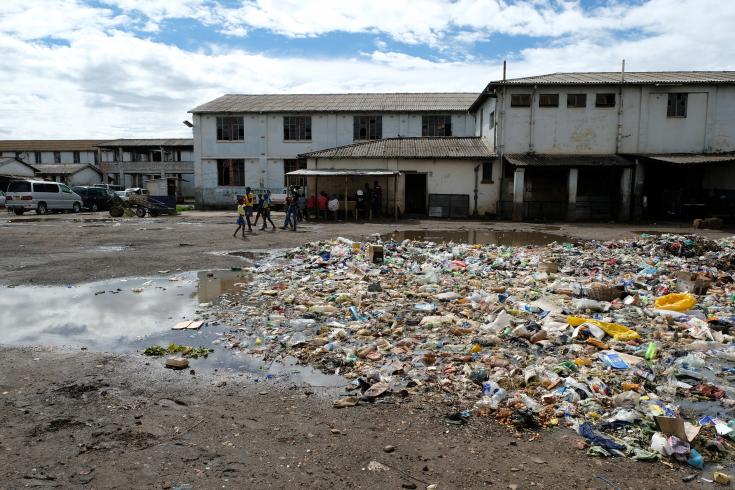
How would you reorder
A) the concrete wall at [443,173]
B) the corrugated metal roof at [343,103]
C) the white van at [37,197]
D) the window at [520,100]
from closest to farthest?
the window at [520,100] → the concrete wall at [443,173] → the white van at [37,197] → the corrugated metal roof at [343,103]

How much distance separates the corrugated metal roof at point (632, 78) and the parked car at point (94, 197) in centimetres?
2245

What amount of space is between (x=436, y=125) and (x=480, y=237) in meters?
17.2

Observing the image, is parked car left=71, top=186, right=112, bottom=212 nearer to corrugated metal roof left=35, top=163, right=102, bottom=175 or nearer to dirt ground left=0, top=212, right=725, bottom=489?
corrugated metal roof left=35, top=163, right=102, bottom=175

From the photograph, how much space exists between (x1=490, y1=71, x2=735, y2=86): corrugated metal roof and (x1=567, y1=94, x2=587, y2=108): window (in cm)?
63

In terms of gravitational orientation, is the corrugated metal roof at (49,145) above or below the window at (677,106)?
above

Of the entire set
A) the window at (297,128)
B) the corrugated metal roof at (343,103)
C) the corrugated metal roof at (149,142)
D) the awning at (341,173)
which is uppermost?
the corrugated metal roof at (343,103)

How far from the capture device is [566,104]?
2444 cm

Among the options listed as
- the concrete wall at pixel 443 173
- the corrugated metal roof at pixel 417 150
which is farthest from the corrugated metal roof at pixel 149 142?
the concrete wall at pixel 443 173

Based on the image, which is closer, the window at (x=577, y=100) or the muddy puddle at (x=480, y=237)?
the muddy puddle at (x=480, y=237)

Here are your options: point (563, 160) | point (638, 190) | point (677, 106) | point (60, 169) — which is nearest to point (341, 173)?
point (563, 160)

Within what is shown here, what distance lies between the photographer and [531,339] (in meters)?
5.81

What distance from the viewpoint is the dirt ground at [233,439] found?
320 centimetres

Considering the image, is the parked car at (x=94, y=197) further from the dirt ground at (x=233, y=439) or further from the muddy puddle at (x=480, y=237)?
the dirt ground at (x=233, y=439)

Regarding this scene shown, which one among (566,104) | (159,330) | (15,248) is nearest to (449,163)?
(566,104)
